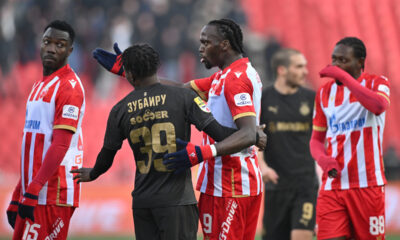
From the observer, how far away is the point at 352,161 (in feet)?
17.2

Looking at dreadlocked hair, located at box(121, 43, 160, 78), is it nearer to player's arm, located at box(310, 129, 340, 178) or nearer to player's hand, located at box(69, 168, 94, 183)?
player's hand, located at box(69, 168, 94, 183)

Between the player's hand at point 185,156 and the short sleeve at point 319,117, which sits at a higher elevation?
the short sleeve at point 319,117

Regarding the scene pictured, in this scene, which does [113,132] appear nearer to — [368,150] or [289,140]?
[368,150]

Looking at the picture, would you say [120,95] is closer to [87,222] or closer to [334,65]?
[87,222]

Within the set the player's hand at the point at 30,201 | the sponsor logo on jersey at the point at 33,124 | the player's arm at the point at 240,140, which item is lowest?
the player's hand at the point at 30,201

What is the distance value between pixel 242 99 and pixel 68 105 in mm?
1340

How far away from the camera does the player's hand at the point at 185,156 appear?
375 centimetres

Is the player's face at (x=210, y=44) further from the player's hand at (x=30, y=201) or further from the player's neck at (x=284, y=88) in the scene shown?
the player's neck at (x=284, y=88)

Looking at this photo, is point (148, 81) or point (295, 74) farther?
point (295, 74)

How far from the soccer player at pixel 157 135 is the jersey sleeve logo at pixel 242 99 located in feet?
A: 0.84

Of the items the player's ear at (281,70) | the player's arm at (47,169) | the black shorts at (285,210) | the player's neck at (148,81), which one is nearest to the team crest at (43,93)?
the player's arm at (47,169)

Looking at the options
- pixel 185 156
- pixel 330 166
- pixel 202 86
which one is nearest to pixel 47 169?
pixel 185 156

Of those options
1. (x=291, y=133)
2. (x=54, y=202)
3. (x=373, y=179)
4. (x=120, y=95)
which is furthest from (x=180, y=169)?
(x=120, y=95)

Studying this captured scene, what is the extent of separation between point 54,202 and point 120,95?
28.4ft
